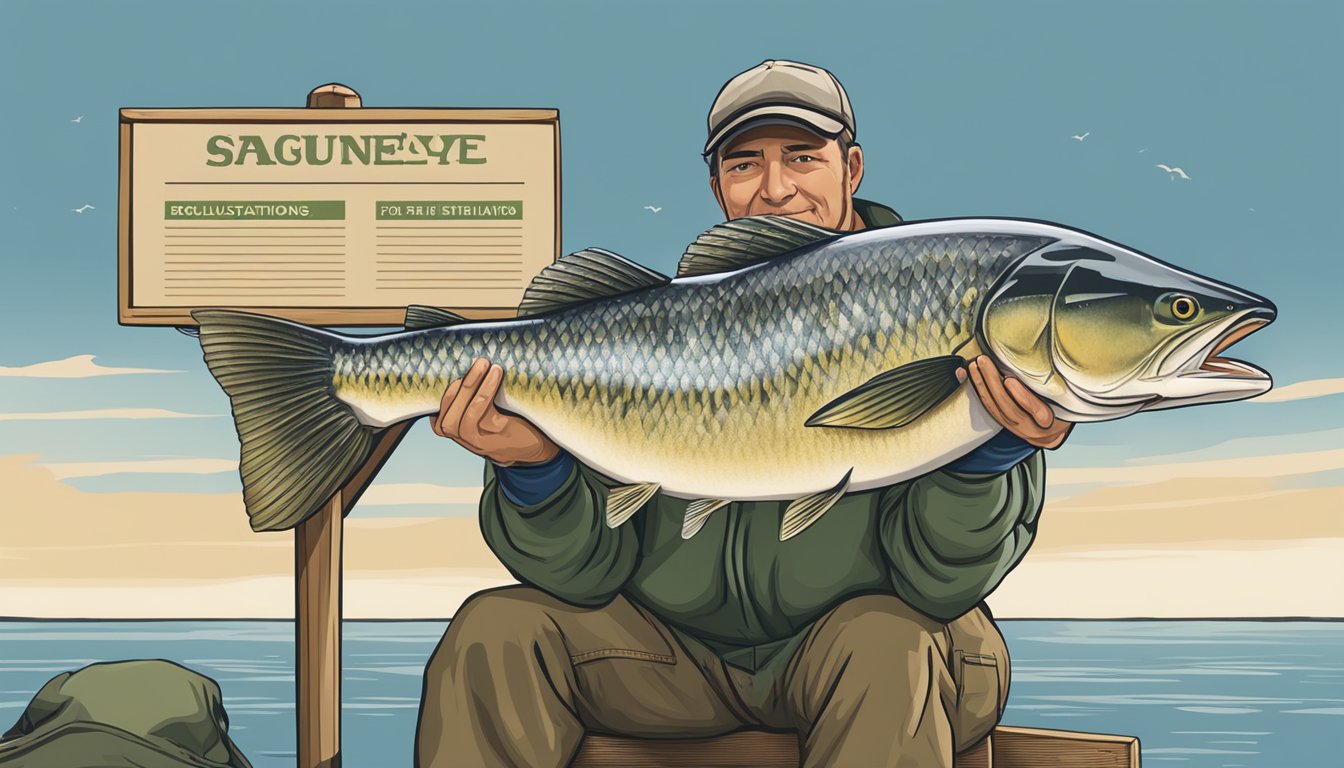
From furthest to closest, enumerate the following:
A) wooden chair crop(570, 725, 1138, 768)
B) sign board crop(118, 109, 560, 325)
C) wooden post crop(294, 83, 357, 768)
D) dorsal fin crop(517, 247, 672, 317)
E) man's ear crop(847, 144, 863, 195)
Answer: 1. wooden post crop(294, 83, 357, 768)
2. sign board crop(118, 109, 560, 325)
3. man's ear crop(847, 144, 863, 195)
4. wooden chair crop(570, 725, 1138, 768)
5. dorsal fin crop(517, 247, 672, 317)

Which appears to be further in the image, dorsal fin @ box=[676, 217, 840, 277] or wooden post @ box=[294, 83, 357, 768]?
wooden post @ box=[294, 83, 357, 768]

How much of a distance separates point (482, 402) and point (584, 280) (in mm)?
370

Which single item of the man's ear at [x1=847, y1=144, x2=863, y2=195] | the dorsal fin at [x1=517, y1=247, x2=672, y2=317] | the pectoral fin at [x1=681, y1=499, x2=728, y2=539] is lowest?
the pectoral fin at [x1=681, y1=499, x2=728, y2=539]

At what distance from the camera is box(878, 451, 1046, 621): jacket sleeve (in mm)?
3244

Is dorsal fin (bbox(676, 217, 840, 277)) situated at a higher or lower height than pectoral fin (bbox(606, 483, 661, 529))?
higher

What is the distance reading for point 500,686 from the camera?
3381 millimetres

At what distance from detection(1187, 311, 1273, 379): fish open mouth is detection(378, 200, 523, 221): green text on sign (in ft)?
6.32

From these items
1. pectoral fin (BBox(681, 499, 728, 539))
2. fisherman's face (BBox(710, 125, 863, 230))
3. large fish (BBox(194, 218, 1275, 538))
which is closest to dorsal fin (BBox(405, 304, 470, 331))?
large fish (BBox(194, 218, 1275, 538))

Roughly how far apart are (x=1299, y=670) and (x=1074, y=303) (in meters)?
10.1

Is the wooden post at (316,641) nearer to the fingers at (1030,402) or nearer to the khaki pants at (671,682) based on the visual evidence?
the khaki pants at (671,682)

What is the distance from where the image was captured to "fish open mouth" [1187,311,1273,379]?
2.80 m

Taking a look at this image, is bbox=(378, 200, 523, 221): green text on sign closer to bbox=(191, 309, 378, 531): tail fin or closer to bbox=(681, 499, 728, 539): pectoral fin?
bbox=(191, 309, 378, 531): tail fin

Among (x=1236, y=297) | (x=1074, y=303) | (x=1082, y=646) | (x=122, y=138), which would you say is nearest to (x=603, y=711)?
(x=1074, y=303)

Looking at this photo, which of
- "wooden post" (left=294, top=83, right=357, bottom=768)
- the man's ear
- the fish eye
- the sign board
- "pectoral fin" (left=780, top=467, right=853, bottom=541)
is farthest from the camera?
"wooden post" (left=294, top=83, right=357, bottom=768)
